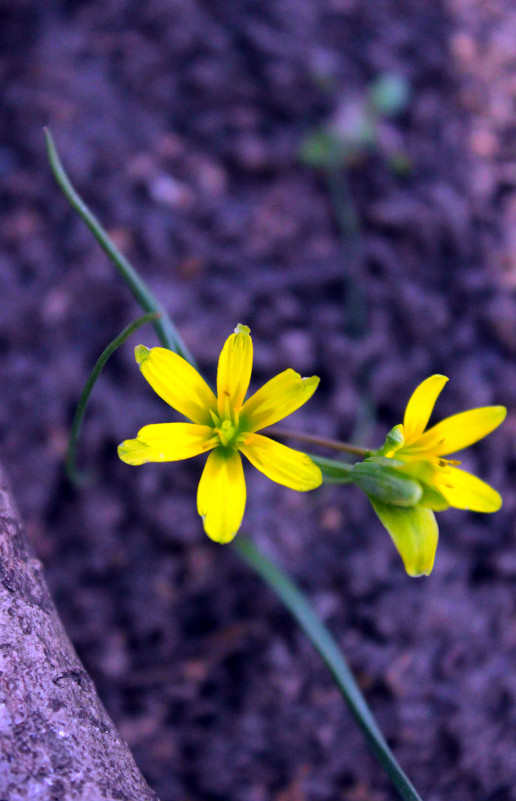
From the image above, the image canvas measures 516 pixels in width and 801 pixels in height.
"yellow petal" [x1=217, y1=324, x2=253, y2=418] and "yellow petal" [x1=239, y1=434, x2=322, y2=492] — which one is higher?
"yellow petal" [x1=217, y1=324, x2=253, y2=418]

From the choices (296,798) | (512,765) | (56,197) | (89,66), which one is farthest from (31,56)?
(512,765)

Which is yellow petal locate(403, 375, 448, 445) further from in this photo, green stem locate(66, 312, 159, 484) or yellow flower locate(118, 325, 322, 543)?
green stem locate(66, 312, 159, 484)

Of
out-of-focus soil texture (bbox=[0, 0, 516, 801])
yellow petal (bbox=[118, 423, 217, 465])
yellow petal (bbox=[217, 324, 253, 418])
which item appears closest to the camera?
yellow petal (bbox=[118, 423, 217, 465])

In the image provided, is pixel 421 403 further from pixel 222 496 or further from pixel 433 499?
pixel 222 496

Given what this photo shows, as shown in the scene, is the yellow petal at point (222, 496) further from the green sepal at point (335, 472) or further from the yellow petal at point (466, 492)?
the yellow petal at point (466, 492)

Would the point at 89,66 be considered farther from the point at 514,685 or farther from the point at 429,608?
the point at 514,685

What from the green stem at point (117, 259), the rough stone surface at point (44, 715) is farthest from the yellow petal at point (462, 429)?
the rough stone surface at point (44, 715)

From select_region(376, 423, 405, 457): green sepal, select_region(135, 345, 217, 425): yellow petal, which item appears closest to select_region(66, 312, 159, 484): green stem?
select_region(135, 345, 217, 425): yellow petal
